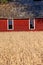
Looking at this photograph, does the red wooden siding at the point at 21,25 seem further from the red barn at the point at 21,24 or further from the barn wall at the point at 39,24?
the barn wall at the point at 39,24

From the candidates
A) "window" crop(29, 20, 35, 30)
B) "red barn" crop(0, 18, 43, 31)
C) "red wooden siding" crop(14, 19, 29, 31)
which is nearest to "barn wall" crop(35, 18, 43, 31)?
"red barn" crop(0, 18, 43, 31)

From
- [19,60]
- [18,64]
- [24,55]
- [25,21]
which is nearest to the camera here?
[18,64]

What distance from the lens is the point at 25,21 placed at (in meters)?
37.9

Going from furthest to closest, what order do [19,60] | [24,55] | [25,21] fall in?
[25,21] < [24,55] < [19,60]

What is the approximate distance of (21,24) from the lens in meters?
38.1

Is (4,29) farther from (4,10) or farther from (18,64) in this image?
(18,64)

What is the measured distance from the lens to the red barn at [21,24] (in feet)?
124

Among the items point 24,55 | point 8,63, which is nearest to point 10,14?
point 24,55

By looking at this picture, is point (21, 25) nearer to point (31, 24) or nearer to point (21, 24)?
point (21, 24)

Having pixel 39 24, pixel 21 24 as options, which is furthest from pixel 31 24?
pixel 21 24

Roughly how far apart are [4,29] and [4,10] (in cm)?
258

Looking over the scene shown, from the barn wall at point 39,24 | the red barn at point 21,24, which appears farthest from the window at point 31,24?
the barn wall at point 39,24

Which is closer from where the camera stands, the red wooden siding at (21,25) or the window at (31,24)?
the red wooden siding at (21,25)

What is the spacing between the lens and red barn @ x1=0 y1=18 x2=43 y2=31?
3794 centimetres
